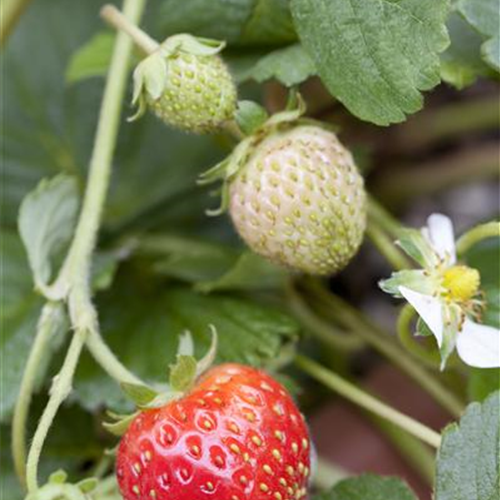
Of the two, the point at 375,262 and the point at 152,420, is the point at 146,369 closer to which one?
the point at 152,420

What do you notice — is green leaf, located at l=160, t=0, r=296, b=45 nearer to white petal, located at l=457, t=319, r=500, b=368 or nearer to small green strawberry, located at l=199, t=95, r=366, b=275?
small green strawberry, located at l=199, t=95, r=366, b=275

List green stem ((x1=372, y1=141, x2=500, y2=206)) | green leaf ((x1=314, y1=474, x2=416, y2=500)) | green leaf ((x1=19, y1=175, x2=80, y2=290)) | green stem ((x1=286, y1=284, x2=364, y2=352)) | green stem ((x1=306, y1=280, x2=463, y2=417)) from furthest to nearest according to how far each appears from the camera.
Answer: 1. green stem ((x1=372, y1=141, x2=500, y2=206))
2. green stem ((x1=286, y1=284, x2=364, y2=352))
3. green stem ((x1=306, y1=280, x2=463, y2=417))
4. green leaf ((x1=19, y1=175, x2=80, y2=290))
5. green leaf ((x1=314, y1=474, x2=416, y2=500))

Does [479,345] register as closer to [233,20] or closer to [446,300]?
[446,300]

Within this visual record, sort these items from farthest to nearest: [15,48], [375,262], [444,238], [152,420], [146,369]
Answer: [375,262] → [15,48] → [146,369] → [444,238] → [152,420]

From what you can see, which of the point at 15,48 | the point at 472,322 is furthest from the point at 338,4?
the point at 15,48

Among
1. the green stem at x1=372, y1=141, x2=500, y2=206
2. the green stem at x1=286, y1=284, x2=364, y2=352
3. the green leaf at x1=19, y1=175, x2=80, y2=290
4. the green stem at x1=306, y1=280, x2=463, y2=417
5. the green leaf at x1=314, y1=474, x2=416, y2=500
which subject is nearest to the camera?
the green leaf at x1=314, y1=474, x2=416, y2=500

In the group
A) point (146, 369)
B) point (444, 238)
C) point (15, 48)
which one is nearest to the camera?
point (444, 238)

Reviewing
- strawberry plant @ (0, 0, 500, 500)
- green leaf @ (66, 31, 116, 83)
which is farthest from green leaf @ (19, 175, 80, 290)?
green leaf @ (66, 31, 116, 83)
